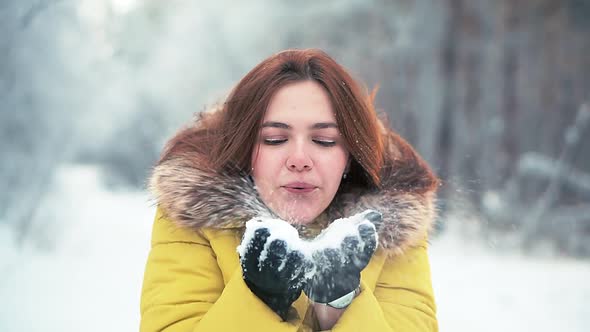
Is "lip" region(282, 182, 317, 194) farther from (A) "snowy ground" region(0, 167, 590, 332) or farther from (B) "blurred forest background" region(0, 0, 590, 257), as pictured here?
(B) "blurred forest background" region(0, 0, 590, 257)

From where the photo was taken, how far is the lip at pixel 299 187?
1.00 meters

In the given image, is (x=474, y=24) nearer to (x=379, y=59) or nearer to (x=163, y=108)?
(x=379, y=59)

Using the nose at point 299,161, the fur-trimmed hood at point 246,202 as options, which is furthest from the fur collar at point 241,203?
the nose at point 299,161

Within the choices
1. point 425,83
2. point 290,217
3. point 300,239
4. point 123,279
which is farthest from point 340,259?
point 425,83

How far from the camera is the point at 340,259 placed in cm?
86

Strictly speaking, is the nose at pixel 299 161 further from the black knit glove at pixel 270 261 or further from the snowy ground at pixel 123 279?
the snowy ground at pixel 123 279

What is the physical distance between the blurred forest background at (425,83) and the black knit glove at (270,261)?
2.50m

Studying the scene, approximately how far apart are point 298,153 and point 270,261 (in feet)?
0.81

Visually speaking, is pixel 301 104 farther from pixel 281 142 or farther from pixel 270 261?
pixel 270 261

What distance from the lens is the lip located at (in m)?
1.00

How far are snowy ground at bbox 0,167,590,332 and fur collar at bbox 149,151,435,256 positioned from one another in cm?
112

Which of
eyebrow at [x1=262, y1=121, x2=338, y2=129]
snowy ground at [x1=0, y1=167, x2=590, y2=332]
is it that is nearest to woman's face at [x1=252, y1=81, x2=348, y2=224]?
eyebrow at [x1=262, y1=121, x2=338, y2=129]

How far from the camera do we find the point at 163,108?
3.62 metres

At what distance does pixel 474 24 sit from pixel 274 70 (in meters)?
3.16
